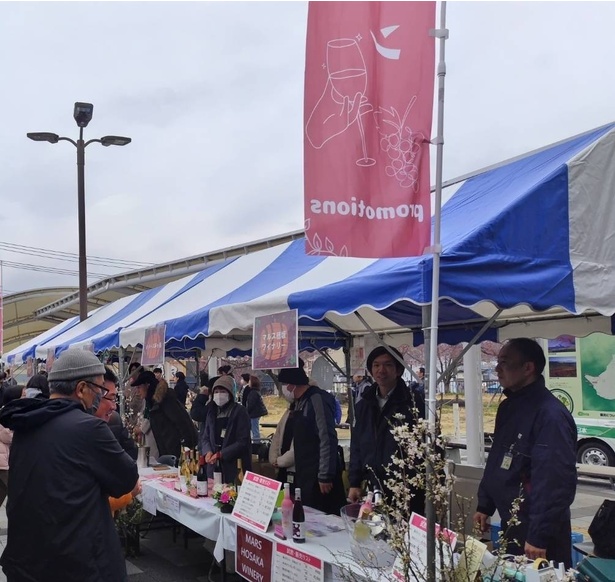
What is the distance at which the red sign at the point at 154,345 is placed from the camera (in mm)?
5703

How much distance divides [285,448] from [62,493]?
9.66 feet

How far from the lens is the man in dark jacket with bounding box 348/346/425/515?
3906 mm

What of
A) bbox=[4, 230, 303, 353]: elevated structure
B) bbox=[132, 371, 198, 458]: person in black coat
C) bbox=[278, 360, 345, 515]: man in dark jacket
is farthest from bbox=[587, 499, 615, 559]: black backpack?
bbox=[4, 230, 303, 353]: elevated structure

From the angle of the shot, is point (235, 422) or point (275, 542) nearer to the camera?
point (275, 542)

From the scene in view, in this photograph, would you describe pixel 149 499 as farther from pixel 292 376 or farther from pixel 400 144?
pixel 400 144

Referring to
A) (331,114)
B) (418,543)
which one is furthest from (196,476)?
(331,114)

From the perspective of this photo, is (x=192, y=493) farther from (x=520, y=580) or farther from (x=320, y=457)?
(x=520, y=580)

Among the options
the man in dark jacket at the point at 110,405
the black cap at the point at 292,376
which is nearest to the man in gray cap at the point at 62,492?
the man in dark jacket at the point at 110,405

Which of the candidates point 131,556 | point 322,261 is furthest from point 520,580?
point 131,556

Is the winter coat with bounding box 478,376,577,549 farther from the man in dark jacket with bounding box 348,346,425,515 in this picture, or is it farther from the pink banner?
the pink banner

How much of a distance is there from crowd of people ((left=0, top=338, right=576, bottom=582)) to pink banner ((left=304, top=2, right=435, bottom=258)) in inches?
31.0

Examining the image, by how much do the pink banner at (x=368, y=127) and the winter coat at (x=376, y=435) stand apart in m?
1.50

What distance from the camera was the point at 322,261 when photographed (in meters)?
4.64

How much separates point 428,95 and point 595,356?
8963 millimetres
